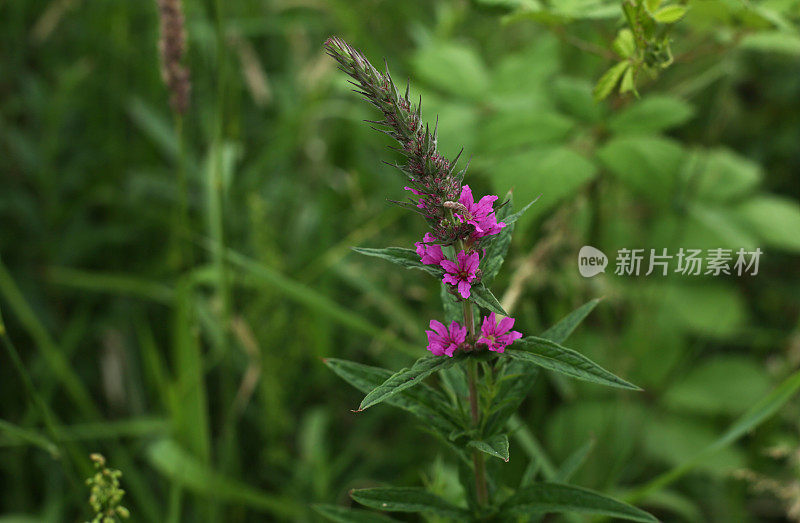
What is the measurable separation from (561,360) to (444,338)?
0.50ft

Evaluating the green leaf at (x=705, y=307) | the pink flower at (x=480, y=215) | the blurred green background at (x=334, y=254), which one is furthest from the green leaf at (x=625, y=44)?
the green leaf at (x=705, y=307)

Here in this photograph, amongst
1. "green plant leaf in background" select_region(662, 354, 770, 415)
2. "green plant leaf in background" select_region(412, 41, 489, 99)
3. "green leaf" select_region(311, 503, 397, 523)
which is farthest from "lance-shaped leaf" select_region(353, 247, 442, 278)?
"green plant leaf in background" select_region(662, 354, 770, 415)

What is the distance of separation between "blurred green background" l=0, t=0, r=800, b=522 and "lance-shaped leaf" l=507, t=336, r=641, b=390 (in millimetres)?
547

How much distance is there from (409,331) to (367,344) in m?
0.20

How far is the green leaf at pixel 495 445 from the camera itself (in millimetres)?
848

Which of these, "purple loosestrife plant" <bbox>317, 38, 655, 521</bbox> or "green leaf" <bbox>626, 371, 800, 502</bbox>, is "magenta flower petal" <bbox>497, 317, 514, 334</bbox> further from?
"green leaf" <bbox>626, 371, 800, 502</bbox>

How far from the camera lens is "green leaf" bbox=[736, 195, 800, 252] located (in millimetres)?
2047

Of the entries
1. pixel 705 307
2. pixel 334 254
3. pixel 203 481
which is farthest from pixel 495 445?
pixel 705 307

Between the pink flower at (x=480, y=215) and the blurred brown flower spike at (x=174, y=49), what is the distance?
913 millimetres

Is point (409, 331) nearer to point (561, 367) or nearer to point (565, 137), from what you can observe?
point (565, 137)

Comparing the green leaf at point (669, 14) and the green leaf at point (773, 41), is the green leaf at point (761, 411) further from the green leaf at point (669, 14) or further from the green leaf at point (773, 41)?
the green leaf at point (773, 41)

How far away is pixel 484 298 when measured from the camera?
822mm

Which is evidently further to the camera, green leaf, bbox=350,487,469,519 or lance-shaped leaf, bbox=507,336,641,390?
green leaf, bbox=350,487,469,519

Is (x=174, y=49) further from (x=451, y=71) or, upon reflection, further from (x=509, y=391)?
(x=509, y=391)
